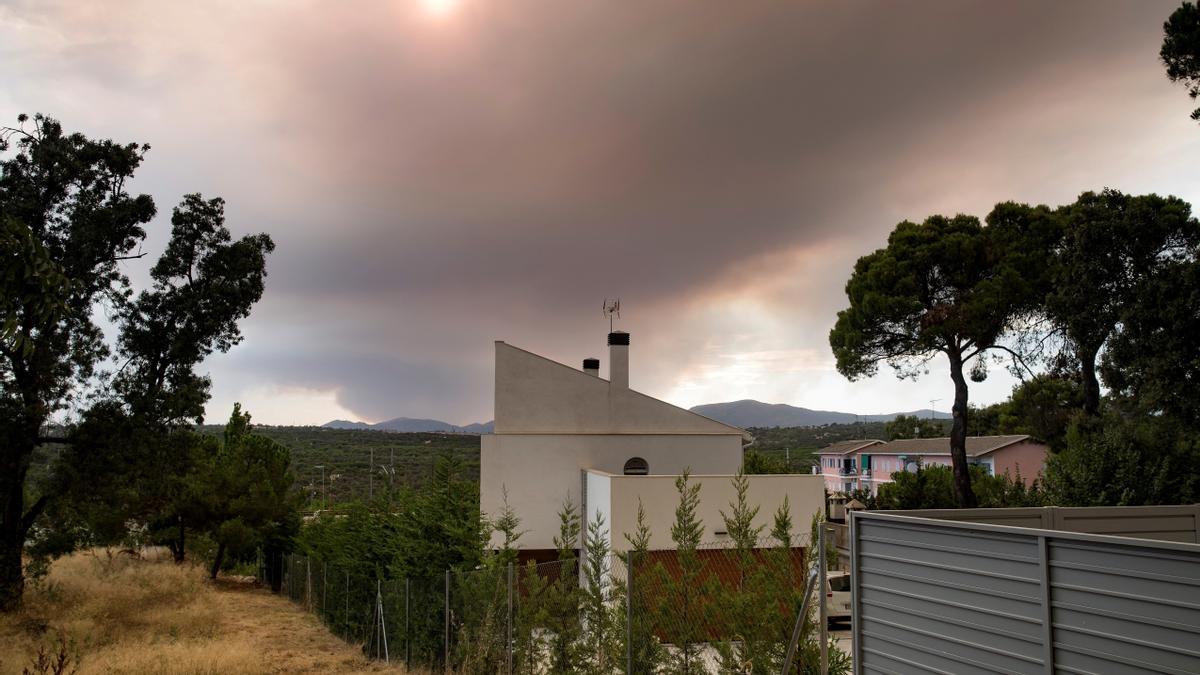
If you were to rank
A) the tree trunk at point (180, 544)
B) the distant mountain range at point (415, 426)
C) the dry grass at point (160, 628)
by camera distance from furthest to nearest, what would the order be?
1. the distant mountain range at point (415, 426)
2. the tree trunk at point (180, 544)
3. the dry grass at point (160, 628)

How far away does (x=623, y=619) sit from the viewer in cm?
745

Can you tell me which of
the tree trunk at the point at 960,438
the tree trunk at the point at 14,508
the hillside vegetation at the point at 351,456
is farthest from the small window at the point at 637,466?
the hillside vegetation at the point at 351,456

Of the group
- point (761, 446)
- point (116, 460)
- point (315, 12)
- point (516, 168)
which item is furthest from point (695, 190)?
point (761, 446)

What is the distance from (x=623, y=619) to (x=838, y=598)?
11.6 m

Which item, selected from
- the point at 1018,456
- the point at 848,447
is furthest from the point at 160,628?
the point at 848,447

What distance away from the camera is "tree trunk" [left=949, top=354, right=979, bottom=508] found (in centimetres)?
2622

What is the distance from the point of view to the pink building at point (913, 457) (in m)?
43.8

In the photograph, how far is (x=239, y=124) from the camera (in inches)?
577

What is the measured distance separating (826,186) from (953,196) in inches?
439

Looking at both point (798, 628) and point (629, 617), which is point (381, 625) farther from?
point (798, 628)

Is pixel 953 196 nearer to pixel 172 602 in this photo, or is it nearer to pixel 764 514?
pixel 764 514

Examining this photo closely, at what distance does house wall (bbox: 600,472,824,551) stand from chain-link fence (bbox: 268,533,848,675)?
13.2ft

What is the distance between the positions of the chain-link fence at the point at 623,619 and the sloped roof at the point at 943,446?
3847cm

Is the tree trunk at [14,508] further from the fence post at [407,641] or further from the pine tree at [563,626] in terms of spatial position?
the pine tree at [563,626]
